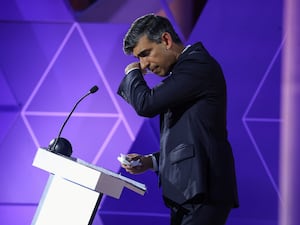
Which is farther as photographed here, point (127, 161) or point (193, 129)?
point (127, 161)

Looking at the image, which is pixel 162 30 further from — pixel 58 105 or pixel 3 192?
pixel 3 192

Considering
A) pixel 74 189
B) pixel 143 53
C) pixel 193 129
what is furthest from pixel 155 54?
pixel 74 189

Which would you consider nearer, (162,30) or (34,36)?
(162,30)

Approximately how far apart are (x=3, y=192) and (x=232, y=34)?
1504 mm

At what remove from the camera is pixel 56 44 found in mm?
2859

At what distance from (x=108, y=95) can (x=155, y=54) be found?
1317 millimetres

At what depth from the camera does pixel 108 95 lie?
2.82 m

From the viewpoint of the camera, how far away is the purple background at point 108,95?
2711 mm

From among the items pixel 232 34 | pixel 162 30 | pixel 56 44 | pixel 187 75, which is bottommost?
pixel 187 75

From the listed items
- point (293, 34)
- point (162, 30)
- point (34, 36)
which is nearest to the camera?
point (162, 30)

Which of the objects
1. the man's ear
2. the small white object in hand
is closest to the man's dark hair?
the man's ear

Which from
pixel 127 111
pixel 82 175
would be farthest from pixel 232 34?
pixel 82 175

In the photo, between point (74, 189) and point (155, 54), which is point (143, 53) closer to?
point (155, 54)

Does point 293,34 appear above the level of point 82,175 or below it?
above
